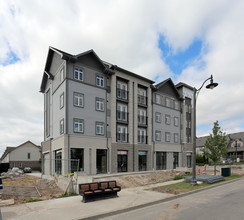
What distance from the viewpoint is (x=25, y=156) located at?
63.5 meters

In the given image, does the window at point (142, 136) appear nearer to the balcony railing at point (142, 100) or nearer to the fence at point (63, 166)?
the balcony railing at point (142, 100)

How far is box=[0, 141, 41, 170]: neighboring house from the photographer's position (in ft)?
201

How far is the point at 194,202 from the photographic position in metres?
10.4

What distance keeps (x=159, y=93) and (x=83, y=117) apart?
15213mm

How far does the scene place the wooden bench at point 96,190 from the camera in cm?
1043

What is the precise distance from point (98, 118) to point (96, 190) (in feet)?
45.6

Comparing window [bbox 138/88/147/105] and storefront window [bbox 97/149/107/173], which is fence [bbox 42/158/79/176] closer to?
storefront window [bbox 97/149/107/173]

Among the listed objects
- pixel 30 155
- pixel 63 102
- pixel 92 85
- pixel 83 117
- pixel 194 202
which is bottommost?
pixel 30 155

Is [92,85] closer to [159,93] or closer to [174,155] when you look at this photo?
[159,93]

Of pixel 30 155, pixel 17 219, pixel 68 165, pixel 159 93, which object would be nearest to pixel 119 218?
pixel 17 219

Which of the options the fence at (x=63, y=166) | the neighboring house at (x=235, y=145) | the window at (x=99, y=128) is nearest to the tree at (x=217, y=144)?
the window at (x=99, y=128)

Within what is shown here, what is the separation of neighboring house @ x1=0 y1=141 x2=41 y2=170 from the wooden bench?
182 ft

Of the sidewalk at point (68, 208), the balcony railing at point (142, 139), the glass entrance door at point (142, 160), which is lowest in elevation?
the glass entrance door at point (142, 160)

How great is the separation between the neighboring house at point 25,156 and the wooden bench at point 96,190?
5560 centimetres
